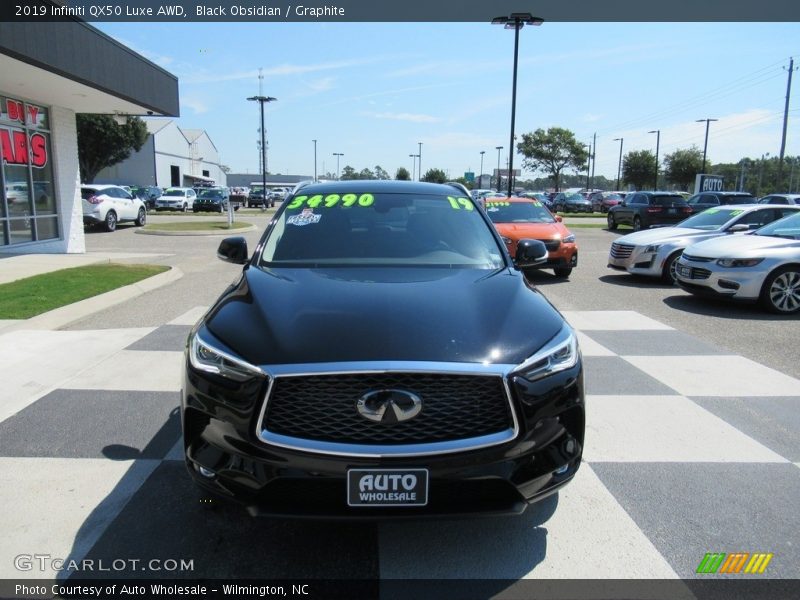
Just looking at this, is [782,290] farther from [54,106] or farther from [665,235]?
[54,106]

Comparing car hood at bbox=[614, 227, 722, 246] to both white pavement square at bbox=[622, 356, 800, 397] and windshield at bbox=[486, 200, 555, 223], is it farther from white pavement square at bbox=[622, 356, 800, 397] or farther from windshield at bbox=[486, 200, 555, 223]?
white pavement square at bbox=[622, 356, 800, 397]

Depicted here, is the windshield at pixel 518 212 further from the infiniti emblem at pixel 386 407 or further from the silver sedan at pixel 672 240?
the infiniti emblem at pixel 386 407

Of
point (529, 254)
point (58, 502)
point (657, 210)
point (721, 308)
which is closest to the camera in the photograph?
point (58, 502)

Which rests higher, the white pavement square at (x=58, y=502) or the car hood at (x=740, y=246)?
the car hood at (x=740, y=246)

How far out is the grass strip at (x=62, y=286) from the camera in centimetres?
783

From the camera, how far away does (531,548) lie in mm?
2846

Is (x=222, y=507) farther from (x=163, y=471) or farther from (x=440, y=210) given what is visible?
(x=440, y=210)

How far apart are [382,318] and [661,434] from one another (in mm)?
2551

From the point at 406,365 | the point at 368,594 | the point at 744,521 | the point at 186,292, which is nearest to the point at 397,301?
the point at 406,365

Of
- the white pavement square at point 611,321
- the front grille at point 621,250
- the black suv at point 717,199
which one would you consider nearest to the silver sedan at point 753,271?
the white pavement square at point 611,321

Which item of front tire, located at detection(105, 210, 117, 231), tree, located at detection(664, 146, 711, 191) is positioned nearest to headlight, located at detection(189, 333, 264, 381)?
front tire, located at detection(105, 210, 117, 231)

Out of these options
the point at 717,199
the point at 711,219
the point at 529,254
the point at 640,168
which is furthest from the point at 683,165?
the point at 529,254

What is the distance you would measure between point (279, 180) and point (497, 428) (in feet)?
463

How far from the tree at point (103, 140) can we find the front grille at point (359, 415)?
50415 mm
